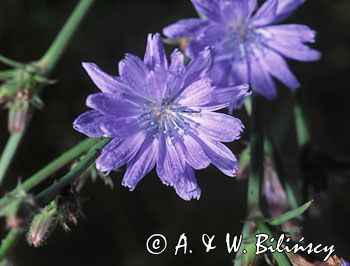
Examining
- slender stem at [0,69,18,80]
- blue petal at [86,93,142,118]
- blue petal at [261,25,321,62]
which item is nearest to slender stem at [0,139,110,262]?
blue petal at [86,93,142,118]

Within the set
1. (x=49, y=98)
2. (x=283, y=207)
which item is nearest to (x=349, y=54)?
(x=283, y=207)

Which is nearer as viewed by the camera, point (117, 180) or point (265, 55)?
point (265, 55)

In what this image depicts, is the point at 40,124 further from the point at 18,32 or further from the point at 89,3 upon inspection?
the point at 89,3

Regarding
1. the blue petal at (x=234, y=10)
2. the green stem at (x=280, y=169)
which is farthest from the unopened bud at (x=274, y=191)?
the blue petal at (x=234, y=10)

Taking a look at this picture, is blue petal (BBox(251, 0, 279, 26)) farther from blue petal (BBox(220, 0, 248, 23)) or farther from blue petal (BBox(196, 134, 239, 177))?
blue petal (BBox(196, 134, 239, 177))

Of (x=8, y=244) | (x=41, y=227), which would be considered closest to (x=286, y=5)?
(x=41, y=227)

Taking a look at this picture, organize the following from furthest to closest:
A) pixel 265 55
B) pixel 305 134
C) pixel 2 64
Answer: pixel 2 64
pixel 305 134
pixel 265 55
